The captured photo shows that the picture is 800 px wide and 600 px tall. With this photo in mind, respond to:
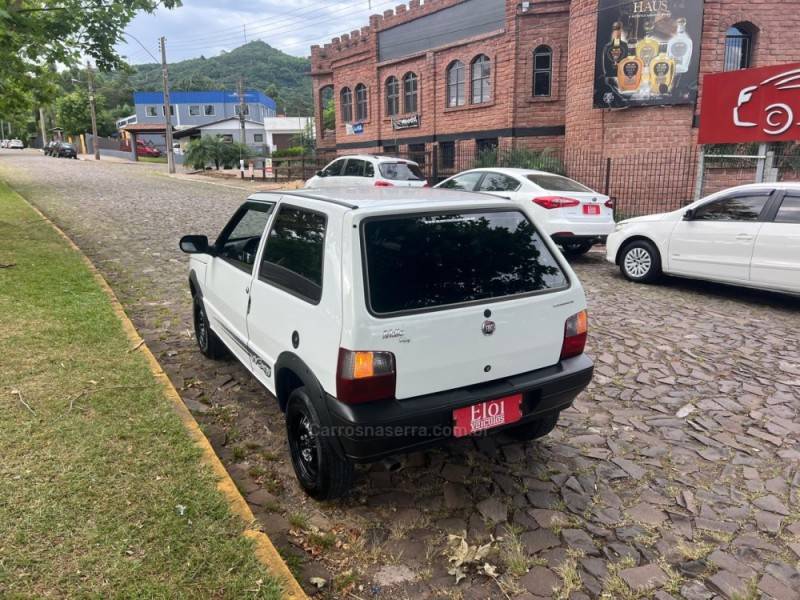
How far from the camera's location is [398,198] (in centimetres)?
351

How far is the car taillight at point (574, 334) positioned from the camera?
3.59 m

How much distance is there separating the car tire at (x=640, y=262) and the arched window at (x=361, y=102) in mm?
24083

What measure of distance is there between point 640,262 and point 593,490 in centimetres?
631

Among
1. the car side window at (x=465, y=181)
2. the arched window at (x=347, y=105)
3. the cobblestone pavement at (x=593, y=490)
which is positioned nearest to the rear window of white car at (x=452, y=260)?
the cobblestone pavement at (x=593, y=490)

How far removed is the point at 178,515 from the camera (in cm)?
311

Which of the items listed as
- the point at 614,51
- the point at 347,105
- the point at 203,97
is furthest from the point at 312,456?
the point at 203,97

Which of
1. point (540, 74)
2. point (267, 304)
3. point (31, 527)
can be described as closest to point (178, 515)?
point (31, 527)

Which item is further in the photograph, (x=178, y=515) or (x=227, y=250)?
(x=227, y=250)

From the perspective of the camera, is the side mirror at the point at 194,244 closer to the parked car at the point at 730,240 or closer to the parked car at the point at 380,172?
the parked car at the point at 730,240

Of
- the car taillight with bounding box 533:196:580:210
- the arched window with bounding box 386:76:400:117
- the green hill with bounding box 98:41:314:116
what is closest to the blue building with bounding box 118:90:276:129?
the green hill with bounding box 98:41:314:116

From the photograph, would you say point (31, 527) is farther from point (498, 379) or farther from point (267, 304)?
point (498, 379)

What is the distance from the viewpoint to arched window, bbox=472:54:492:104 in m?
23.5

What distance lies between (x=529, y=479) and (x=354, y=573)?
134 centimetres

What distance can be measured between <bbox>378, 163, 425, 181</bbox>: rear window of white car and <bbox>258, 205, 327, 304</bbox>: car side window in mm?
12883
